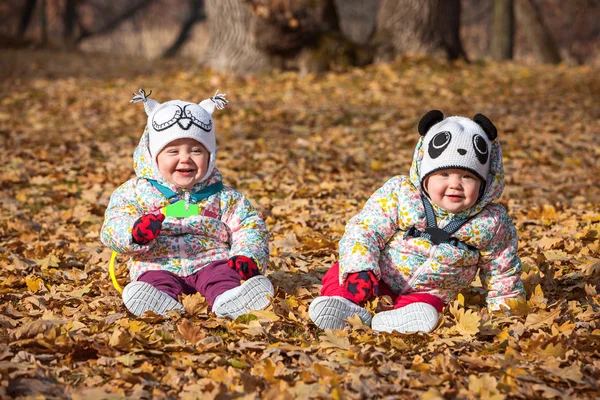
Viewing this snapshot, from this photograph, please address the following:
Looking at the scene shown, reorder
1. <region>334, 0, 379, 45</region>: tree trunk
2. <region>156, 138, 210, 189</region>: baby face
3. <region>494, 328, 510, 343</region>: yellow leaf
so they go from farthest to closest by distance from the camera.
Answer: <region>334, 0, 379, 45</region>: tree trunk < <region>156, 138, 210, 189</region>: baby face < <region>494, 328, 510, 343</region>: yellow leaf

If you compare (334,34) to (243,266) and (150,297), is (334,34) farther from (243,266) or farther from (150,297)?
(150,297)

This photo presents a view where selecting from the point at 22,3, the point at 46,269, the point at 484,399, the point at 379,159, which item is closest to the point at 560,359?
the point at 484,399

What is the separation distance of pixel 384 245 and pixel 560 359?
1.04 m

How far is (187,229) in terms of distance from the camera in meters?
4.06

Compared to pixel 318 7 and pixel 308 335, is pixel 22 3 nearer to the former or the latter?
pixel 318 7

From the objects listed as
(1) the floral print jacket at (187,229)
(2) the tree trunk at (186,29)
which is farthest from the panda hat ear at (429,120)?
(2) the tree trunk at (186,29)

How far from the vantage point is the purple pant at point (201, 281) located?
392 centimetres

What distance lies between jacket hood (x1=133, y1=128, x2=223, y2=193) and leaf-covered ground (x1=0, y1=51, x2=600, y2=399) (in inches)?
26.1

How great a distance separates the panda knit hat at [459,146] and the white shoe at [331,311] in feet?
2.43

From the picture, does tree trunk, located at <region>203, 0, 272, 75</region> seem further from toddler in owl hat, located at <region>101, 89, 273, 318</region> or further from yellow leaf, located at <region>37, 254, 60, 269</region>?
toddler in owl hat, located at <region>101, 89, 273, 318</region>

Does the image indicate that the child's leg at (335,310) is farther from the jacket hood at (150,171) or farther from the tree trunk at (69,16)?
the tree trunk at (69,16)

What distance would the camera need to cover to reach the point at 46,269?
4.92 metres

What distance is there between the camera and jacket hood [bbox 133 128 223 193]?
4125 mm

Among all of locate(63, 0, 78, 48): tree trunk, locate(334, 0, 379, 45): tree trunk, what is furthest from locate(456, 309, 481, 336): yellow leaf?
locate(63, 0, 78, 48): tree trunk
